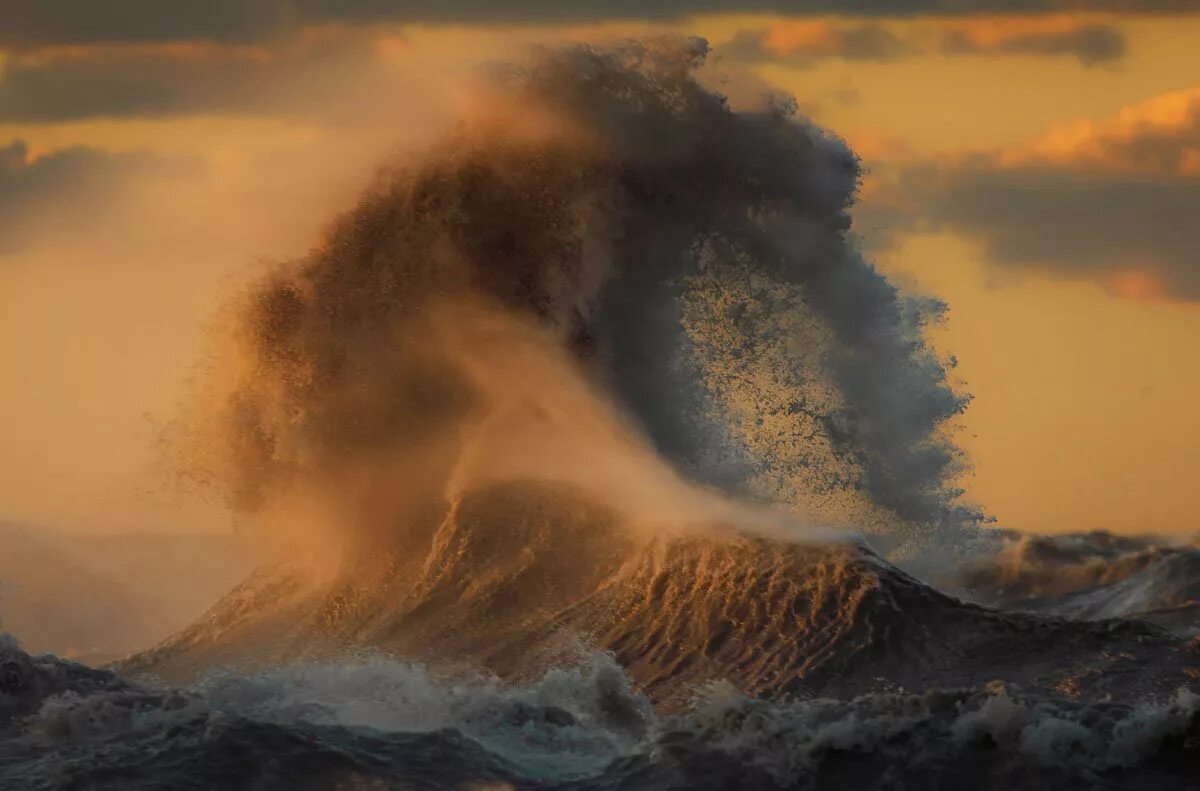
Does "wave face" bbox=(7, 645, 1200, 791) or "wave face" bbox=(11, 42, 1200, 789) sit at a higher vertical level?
"wave face" bbox=(11, 42, 1200, 789)

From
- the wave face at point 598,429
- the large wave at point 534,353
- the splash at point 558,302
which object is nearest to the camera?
the wave face at point 598,429

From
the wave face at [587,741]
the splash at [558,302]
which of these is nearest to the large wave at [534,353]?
the splash at [558,302]

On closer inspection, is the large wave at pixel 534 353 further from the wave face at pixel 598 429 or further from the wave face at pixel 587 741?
the wave face at pixel 587 741

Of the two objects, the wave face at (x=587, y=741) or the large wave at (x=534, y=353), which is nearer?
the wave face at (x=587, y=741)

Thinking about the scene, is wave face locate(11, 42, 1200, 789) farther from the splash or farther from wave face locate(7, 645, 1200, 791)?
wave face locate(7, 645, 1200, 791)

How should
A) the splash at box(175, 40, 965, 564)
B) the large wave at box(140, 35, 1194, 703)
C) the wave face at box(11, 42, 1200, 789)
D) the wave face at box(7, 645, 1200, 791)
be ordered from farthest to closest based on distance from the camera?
the splash at box(175, 40, 965, 564)
the large wave at box(140, 35, 1194, 703)
the wave face at box(11, 42, 1200, 789)
the wave face at box(7, 645, 1200, 791)

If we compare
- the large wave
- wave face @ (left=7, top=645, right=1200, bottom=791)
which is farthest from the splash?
wave face @ (left=7, top=645, right=1200, bottom=791)

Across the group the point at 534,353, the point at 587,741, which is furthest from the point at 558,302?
the point at 587,741

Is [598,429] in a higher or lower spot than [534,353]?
lower

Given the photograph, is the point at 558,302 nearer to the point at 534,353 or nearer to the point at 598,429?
the point at 534,353

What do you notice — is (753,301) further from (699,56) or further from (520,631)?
(520,631)

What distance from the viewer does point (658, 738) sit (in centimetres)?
2008

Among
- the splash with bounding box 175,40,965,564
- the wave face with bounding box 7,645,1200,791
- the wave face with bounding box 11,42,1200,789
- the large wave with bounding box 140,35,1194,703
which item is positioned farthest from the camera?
the splash with bounding box 175,40,965,564

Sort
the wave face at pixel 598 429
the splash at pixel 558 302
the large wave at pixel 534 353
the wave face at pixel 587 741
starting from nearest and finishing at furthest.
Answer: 1. the wave face at pixel 587 741
2. the wave face at pixel 598 429
3. the large wave at pixel 534 353
4. the splash at pixel 558 302
